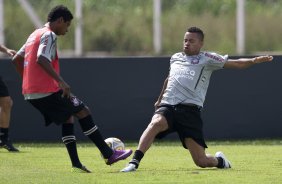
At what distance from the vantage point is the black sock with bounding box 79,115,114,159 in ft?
42.0

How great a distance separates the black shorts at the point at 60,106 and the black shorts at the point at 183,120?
1.01 m

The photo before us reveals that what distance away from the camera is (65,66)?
18.9 meters

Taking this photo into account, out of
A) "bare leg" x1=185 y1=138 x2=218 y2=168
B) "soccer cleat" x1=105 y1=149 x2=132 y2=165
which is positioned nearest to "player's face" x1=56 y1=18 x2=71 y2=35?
"soccer cleat" x1=105 y1=149 x2=132 y2=165

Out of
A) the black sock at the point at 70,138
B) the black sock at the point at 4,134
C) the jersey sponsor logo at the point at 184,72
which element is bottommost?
the black sock at the point at 4,134

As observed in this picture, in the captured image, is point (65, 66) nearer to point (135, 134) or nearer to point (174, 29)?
point (135, 134)

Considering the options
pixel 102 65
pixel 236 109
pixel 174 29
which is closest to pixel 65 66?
pixel 102 65

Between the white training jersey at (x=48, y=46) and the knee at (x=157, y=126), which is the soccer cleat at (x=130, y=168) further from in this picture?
the white training jersey at (x=48, y=46)

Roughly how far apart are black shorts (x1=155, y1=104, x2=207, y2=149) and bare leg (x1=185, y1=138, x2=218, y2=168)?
52 mm

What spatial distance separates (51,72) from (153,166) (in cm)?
219

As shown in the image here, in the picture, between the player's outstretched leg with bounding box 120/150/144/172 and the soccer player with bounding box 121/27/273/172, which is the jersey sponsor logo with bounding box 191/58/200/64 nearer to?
the soccer player with bounding box 121/27/273/172

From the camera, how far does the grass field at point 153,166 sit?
11898 millimetres

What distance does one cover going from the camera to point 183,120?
42.4 feet

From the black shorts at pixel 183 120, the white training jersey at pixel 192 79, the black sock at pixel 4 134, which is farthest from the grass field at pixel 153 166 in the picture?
the white training jersey at pixel 192 79

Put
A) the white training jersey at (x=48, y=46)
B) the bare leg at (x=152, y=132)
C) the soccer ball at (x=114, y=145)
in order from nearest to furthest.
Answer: the white training jersey at (x=48, y=46), the bare leg at (x=152, y=132), the soccer ball at (x=114, y=145)
